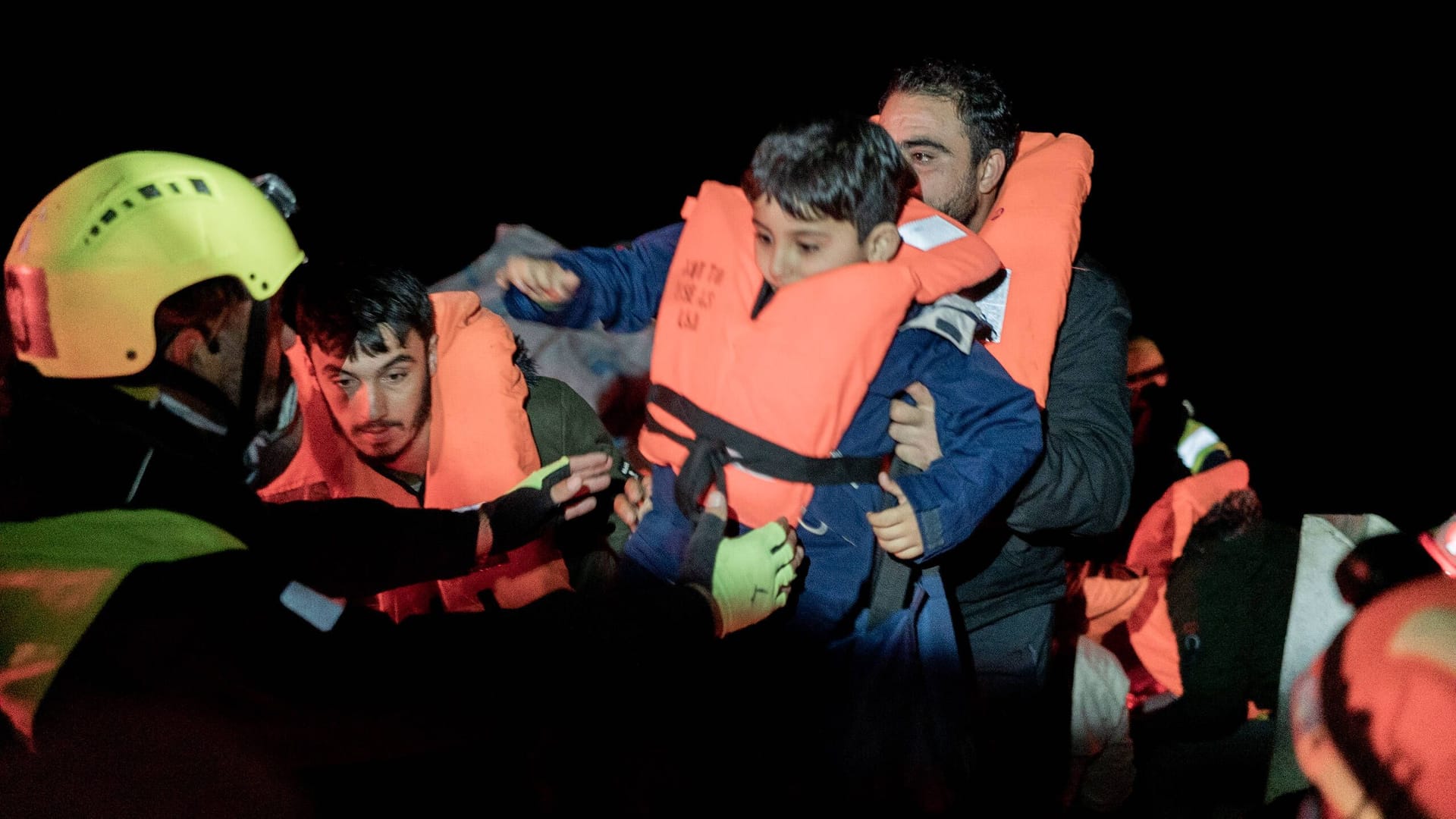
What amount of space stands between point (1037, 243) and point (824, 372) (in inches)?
28.1

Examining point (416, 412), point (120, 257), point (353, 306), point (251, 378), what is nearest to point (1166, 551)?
point (416, 412)

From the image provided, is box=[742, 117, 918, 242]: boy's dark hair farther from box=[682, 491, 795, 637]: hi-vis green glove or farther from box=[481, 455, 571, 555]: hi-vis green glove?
box=[481, 455, 571, 555]: hi-vis green glove

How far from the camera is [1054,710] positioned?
2584mm

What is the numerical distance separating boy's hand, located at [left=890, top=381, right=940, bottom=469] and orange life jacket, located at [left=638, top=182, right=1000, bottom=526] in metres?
0.08

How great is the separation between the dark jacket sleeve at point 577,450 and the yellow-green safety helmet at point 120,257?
0.73m

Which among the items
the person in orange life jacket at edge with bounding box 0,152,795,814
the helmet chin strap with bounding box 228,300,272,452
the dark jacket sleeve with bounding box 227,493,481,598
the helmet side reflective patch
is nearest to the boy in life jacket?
the person in orange life jacket at edge with bounding box 0,152,795,814

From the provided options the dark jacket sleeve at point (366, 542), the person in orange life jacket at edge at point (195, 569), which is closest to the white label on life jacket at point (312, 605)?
the person in orange life jacket at edge at point (195, 569)

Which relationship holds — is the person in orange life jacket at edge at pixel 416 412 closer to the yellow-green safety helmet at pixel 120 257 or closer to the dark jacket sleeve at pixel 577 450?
the dark jacket sleeve at pixel 577 450

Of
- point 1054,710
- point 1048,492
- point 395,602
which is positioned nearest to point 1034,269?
point 1048,492

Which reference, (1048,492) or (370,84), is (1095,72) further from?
(370,84)

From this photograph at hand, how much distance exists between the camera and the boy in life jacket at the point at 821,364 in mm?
1587

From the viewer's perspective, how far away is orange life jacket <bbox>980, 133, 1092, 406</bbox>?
6.19ft

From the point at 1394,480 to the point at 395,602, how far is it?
3735 millimetres

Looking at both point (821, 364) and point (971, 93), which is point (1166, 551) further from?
point (821, 364)
